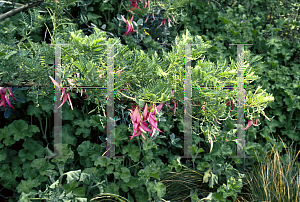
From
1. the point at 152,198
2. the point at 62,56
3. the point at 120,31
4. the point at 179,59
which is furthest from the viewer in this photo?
the point at 120,31

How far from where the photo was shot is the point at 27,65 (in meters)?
1.00

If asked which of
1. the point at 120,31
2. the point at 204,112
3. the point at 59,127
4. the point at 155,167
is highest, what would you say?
the point at 120,31

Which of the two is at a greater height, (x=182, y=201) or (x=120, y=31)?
(x=120, y=31)

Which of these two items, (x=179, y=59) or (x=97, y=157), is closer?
(x=179, y=59)

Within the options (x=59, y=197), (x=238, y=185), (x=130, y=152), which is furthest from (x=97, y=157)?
(x=238, y=185)

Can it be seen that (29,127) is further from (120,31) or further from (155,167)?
(120,31)

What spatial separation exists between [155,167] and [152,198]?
→ 253 millimetres

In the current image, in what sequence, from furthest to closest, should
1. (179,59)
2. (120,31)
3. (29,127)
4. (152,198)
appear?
(120,31)
(152,198)
(29,127)
(179,59)

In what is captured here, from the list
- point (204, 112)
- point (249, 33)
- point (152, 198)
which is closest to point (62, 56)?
point (204, 112)

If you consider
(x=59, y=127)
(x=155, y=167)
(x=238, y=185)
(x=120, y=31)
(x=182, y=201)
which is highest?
(x=120, y=31)

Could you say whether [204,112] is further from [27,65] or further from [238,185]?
[238,185]

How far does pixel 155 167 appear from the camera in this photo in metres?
1.86

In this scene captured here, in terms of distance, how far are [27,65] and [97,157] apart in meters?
1.01

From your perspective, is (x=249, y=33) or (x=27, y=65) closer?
(x=27, y=65)
